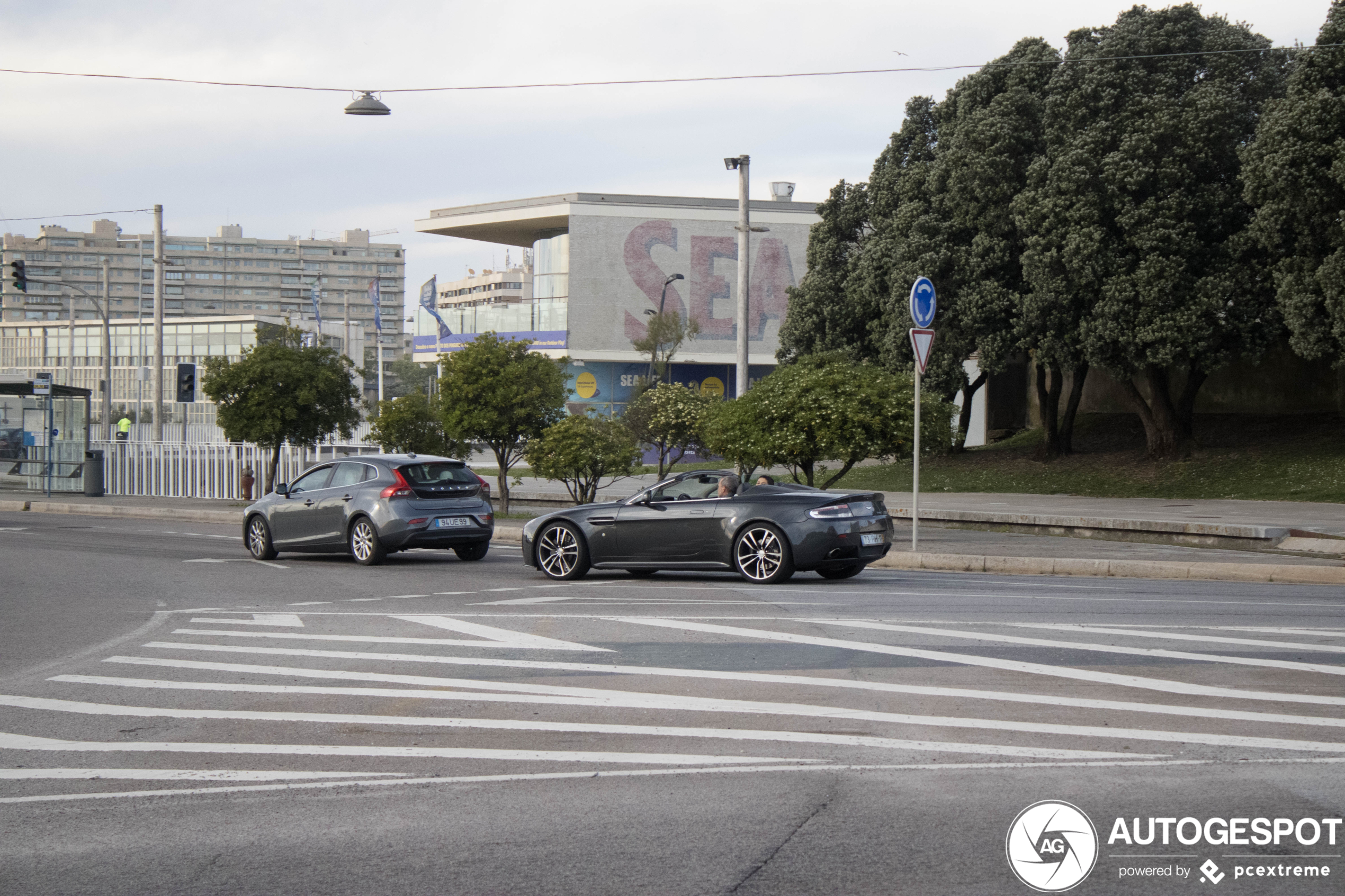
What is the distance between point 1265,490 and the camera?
28750 millimetres

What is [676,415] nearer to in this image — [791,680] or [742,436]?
[742,436]

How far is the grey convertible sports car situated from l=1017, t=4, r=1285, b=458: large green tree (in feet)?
62.3

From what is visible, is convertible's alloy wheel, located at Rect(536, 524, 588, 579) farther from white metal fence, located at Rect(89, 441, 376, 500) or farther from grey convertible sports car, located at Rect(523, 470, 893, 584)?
white metal fence, located at Rect(89, 441, 376, 500)

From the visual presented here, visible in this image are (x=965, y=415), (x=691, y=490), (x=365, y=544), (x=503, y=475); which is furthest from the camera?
(x=965, y=415)

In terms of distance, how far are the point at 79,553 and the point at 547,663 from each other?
1330 centimetres

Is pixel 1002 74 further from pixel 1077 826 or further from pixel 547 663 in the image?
pixel 1077 826

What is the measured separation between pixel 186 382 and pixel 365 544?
66.2 ft

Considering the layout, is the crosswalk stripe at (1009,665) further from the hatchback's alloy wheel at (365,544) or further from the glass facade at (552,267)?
the glass facade at (552,267)

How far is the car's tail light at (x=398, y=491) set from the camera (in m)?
16.8

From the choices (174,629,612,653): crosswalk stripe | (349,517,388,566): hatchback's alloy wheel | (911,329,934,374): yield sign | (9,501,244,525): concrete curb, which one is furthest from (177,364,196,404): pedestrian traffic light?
(174,629,612,653): crosswalk stripe

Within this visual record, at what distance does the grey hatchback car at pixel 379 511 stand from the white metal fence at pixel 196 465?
1525 cm

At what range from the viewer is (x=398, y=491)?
16.8 metres

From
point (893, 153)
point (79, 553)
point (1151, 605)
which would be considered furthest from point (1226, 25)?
point (79, 553)

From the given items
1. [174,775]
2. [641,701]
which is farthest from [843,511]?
[174,775]
